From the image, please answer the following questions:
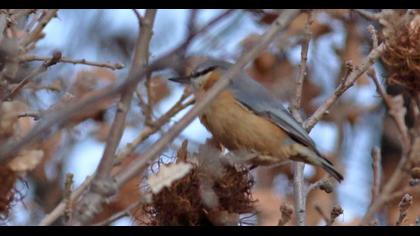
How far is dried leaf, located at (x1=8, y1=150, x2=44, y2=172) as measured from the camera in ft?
6.31

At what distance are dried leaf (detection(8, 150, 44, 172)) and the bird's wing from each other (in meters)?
1.71

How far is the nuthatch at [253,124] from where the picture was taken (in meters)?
3.48

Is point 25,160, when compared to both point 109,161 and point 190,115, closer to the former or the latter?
point 109,161

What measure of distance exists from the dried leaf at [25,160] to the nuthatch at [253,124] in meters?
1.50

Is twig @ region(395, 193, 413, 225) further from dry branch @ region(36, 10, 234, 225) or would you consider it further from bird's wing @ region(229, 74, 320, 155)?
dry branch @ region(36, 10, 234, 225)

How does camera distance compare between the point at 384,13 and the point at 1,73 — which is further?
the point at 384,13

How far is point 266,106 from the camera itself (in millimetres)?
3711

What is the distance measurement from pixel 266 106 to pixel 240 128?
0.25 meters
